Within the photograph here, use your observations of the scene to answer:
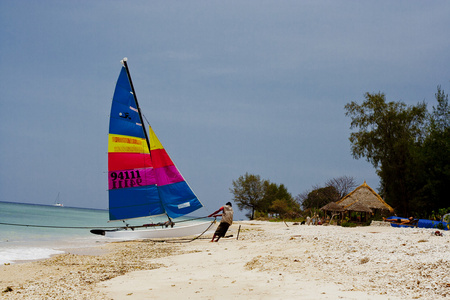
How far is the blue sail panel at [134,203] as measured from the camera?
18.3 m

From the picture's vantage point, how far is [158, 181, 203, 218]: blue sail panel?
1878 centimetres

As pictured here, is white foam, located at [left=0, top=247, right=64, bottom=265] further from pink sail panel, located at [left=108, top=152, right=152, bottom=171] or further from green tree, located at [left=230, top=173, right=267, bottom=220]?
green tree, located at [left=230, top=173, right=267, bottom=220]

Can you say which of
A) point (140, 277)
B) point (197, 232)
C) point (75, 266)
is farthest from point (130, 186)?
point (140, 277)

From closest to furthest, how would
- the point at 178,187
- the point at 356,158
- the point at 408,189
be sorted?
the point at 178,187 < the point at 408,189 < the point at 356,158

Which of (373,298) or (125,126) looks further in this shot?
(125,126)

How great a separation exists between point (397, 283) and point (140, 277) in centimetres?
419

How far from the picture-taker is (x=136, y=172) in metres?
18.5

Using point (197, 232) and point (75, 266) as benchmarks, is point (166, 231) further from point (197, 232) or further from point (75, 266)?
point (75, 266)

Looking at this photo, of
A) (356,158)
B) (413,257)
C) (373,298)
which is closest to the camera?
(373,298)

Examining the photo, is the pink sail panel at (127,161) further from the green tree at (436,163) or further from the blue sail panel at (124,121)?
the green tree at (436,163)

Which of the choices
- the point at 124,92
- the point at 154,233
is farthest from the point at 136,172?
the point at 124,92

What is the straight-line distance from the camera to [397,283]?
566 centimetres

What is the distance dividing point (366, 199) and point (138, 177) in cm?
1890

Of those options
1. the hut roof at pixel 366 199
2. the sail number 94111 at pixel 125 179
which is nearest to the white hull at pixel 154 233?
the sail number 94111 at pixel 125 179
